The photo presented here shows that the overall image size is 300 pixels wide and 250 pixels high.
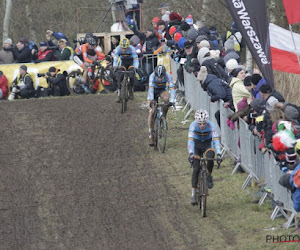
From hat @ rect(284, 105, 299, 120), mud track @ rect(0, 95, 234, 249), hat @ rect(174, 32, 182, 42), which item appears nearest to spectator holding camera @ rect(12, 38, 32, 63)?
mud track @ rect(0, 95, 234, 249)

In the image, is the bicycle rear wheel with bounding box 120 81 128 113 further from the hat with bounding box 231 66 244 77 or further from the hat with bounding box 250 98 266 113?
the hat with bounding box 250 98 266 113

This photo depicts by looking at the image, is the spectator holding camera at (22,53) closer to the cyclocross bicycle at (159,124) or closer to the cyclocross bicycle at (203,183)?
the cyclocross bicycle at (159,124)

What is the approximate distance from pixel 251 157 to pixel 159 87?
4.70 m

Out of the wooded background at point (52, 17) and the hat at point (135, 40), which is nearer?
the hat at point (135, 40)

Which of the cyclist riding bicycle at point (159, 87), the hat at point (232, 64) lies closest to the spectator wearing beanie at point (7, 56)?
the cyclist riding bicycle at point (159, 87)

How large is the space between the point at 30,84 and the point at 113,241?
14.0 m

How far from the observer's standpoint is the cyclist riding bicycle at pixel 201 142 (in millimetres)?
14195

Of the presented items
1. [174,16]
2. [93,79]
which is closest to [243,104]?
[174,16]

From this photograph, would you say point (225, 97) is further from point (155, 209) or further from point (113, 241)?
point (113, 241)

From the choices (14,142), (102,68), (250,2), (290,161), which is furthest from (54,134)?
(290,161)

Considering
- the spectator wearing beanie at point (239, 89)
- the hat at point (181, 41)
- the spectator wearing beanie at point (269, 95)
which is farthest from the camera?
the hat at point (181, 41)

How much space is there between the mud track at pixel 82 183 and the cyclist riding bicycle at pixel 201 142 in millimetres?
809

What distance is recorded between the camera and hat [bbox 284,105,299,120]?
1302 cm

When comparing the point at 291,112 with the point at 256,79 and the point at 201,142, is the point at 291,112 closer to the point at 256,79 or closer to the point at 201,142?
the point at 201,142
